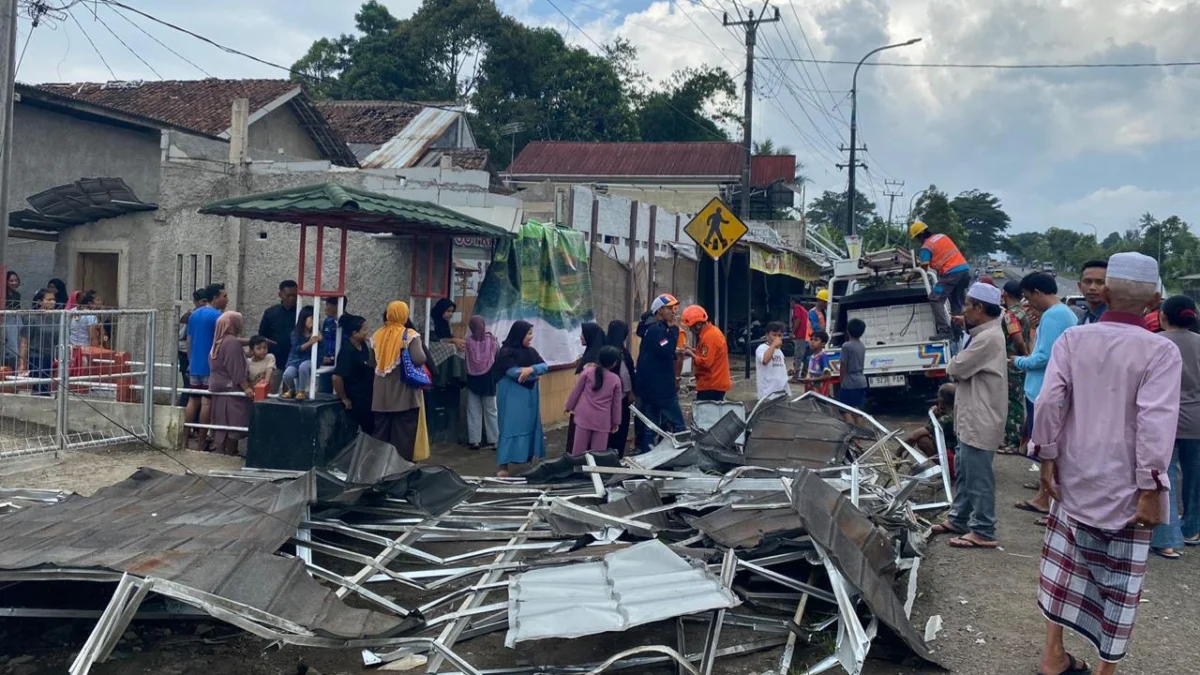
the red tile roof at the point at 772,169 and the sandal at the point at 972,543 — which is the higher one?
the red tile roof at the point at 772,169

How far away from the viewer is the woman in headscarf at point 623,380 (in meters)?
9.91

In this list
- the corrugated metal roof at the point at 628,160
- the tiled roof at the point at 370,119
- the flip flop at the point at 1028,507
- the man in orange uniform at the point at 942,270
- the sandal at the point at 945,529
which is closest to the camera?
the sandal at the point at 945,529

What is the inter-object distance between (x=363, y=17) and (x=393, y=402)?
40.4 meters

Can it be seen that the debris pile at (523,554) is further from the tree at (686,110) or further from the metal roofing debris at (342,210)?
the tree at (686,110)

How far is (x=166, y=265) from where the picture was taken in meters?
15.3

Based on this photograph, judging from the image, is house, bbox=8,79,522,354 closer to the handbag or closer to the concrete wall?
the concrete wall

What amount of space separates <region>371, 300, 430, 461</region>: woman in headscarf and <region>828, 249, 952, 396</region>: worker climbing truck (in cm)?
618

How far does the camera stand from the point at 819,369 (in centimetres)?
1223

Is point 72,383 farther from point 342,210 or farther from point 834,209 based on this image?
point 834,209

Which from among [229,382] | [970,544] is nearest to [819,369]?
[970,544]

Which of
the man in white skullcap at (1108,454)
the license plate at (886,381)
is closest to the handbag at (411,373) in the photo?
the man in white skullcap at (1108,454)

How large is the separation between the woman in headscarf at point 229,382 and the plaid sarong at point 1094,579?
7.57m

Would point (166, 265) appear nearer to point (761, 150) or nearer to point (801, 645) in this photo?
point (801, 645)

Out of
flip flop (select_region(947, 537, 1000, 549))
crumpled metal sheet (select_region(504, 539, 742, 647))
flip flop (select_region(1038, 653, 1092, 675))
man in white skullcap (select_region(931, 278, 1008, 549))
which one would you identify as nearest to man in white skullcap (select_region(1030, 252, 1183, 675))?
flip flop (select_region(1038, 653, 1092, 675))
